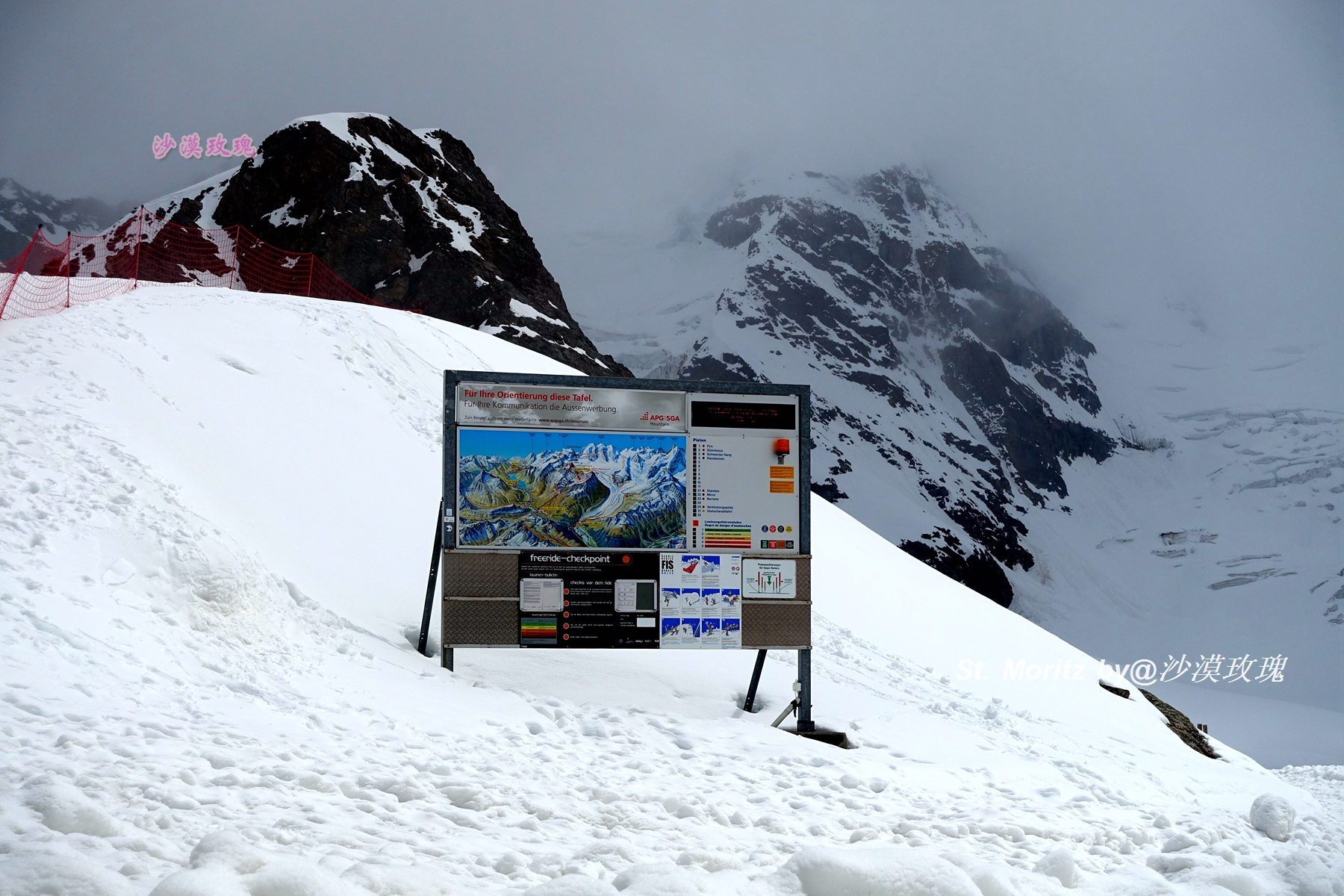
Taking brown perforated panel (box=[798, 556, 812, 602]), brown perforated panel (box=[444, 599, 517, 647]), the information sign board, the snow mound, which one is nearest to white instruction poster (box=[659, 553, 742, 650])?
the information sign board

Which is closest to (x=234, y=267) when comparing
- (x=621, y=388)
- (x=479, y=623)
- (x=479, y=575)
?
(x=621, y=388)

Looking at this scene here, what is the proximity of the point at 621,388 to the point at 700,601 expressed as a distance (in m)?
2.24

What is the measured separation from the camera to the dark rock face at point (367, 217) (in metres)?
71.4

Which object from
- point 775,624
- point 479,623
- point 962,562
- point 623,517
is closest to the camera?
point 479,623

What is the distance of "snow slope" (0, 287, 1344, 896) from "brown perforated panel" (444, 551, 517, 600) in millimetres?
792

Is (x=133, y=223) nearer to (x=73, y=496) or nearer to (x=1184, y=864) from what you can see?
(x=73, y=496)

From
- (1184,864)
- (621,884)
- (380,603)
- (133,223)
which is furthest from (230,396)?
(133,223)

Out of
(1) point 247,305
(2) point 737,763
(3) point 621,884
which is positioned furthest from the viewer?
(1) point 247,305

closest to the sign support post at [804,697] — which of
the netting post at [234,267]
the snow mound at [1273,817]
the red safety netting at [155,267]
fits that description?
the snow mound at [1273,817]

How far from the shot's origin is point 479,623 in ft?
29.8

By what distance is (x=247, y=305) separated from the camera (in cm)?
1839

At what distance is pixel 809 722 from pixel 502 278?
63362 mm

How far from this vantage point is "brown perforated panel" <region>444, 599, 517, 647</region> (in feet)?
29.7

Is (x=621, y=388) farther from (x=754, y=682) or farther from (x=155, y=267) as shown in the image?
(x=155, y=267)
